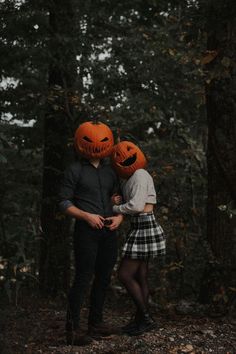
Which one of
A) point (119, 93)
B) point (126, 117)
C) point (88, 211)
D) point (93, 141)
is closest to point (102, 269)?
point (88, 211)

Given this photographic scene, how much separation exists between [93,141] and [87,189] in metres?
0.46

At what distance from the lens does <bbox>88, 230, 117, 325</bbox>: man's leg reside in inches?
209

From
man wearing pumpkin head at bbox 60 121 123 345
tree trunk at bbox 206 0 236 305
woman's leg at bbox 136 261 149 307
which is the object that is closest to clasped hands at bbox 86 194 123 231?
man wearing pumpkin head at bbox 60 121 123 345

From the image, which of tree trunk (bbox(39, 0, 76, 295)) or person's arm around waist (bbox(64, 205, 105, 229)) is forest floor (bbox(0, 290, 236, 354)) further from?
tree trunk (bbox(39, 0, 76, 295))

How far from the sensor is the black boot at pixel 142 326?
5.52 m

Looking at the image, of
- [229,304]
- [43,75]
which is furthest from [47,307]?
[43,75]

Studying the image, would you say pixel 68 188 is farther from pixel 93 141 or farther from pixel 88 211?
pixel 93 141

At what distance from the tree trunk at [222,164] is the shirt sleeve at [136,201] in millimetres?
1380

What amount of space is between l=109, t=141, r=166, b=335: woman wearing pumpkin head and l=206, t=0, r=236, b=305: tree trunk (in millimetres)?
1121

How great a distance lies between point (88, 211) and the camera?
518 cm

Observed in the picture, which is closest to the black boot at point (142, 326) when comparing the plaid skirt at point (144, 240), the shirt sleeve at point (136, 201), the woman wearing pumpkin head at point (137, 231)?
the woman wearing pumpkin head at point (137, 231)

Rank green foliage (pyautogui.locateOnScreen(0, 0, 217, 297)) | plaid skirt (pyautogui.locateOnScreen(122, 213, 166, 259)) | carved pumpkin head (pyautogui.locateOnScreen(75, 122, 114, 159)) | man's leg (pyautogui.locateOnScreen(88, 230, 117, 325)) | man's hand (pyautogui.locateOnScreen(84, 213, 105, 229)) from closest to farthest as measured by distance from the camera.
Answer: man's hand (pyautogui.locateOnScreen(84, 213, 105, 229)) → carved pumpkin head (pyautogui.locateOnScreen(75, 122, 114, 159)) → man's leg (pyautogui.locateOnScreen(88, 230, 117, 325)) → plaid skirt (pyautogui.locateOnScreen(122, 213, 166, 259)) → green foliage (pyautogui.locateOnScreen(0, 0, 217, 297))

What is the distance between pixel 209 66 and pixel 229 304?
276cm

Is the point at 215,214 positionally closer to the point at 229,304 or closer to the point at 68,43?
the point at 229,304
